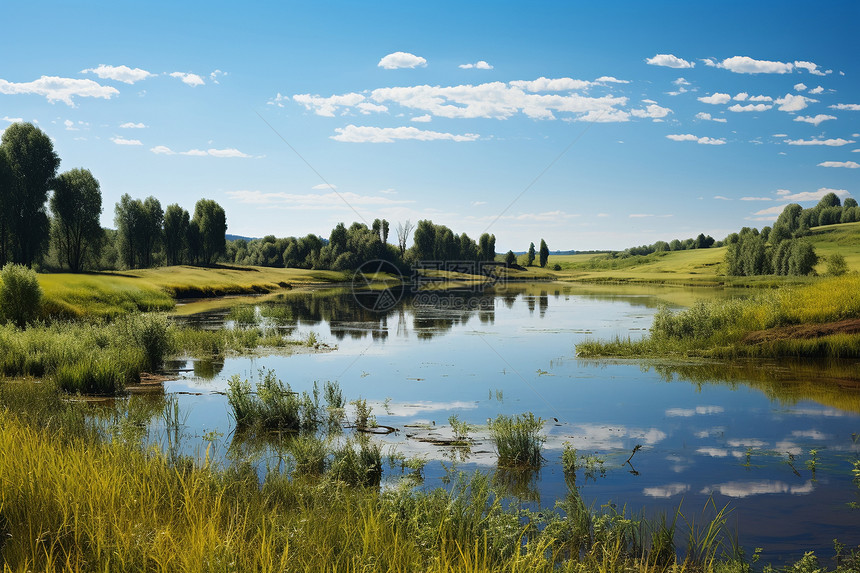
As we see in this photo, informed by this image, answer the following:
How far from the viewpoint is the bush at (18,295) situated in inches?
1035

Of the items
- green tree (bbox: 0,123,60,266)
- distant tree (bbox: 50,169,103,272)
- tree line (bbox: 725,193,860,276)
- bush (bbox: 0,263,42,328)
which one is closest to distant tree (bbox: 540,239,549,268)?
tree line (bbox: 725,193,860,276)

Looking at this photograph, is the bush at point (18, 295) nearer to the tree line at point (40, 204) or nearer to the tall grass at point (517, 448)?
the tall grass at point (517, 448)

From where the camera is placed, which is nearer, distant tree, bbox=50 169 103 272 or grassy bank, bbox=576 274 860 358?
grassy bank, bbox=576 274 860 358

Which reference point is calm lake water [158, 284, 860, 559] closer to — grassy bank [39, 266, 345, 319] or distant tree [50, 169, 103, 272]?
grassy bank [39, 266, 345, 319]

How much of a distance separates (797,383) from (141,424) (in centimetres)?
1799

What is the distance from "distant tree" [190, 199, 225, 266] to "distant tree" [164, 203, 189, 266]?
301 centimetres

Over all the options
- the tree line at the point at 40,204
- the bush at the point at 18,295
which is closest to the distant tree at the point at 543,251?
the tree line at the point at 40,204

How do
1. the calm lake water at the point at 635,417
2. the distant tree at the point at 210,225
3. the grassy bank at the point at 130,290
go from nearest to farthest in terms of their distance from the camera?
the calm lake water at the point at 635,417 → the grassy bank at the point at 130,290 → the distant tree at the point at 210,225

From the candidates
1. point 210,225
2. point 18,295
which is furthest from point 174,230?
point 18,295

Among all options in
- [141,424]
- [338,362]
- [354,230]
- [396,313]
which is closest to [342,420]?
[141,424]

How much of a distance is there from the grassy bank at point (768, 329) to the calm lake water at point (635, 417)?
1.38m

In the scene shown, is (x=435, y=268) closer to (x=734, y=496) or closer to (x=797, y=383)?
(x=797, y=383)

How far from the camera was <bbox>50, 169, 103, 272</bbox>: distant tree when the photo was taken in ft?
240

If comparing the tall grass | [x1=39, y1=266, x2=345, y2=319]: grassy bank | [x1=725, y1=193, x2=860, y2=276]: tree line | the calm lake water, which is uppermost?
[x1=725, y1=193, x2=860, y2=276]: tree line
